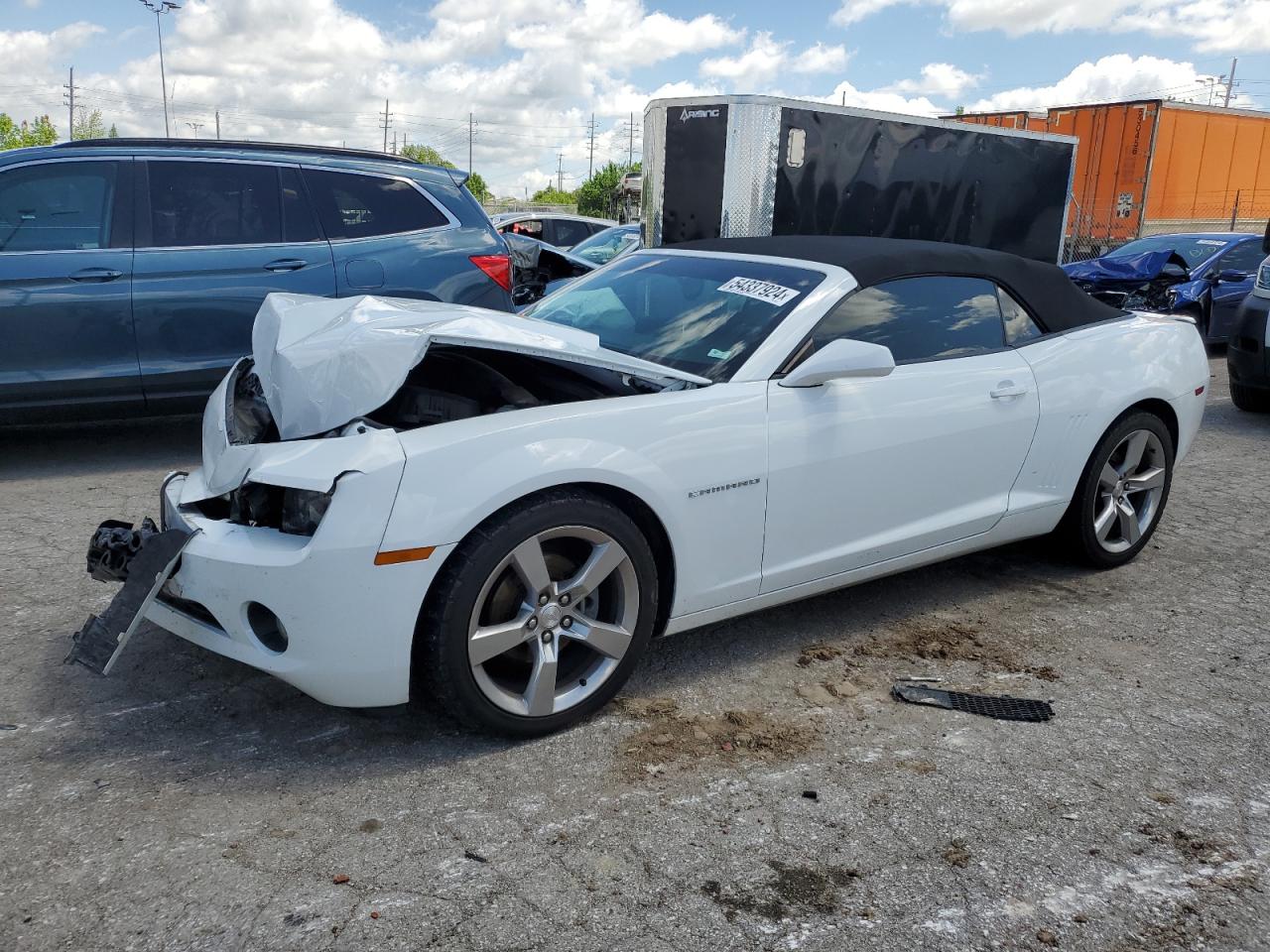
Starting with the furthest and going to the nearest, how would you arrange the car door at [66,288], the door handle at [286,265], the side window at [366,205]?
the side window at [366,205] < the door handle at [286,265] < the car door at [66,288]

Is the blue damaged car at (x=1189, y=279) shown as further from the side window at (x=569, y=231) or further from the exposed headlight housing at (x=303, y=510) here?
the exposed headlight housing at (x=303, y=510)

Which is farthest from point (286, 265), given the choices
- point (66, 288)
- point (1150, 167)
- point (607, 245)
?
point (1150, 167)

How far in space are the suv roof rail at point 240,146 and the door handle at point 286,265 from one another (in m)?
0.71

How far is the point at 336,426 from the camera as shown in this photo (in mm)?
3037

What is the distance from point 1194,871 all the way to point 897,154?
22.9 feet

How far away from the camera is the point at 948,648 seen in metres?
3.82

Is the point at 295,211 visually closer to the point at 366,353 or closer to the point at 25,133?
the point at 366,353

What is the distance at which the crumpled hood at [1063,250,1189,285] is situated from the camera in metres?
11.7

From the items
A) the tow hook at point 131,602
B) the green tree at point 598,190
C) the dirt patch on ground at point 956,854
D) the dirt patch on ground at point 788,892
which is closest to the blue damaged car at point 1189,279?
the dirt patch on ground at point 956,854

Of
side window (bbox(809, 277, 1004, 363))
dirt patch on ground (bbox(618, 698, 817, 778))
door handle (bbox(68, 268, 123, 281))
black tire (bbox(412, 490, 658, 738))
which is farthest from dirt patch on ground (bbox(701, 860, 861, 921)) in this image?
door handle (bbox(68, 268, 123, 281))

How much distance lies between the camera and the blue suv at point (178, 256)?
5.66m

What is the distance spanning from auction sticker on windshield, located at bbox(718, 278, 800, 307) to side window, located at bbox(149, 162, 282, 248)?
3565mm

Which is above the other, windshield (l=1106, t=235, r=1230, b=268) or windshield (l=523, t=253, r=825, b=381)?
windshield (l=1106, t=235, r=1230, b=268)

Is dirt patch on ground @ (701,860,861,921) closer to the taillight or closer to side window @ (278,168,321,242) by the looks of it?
the taillight
